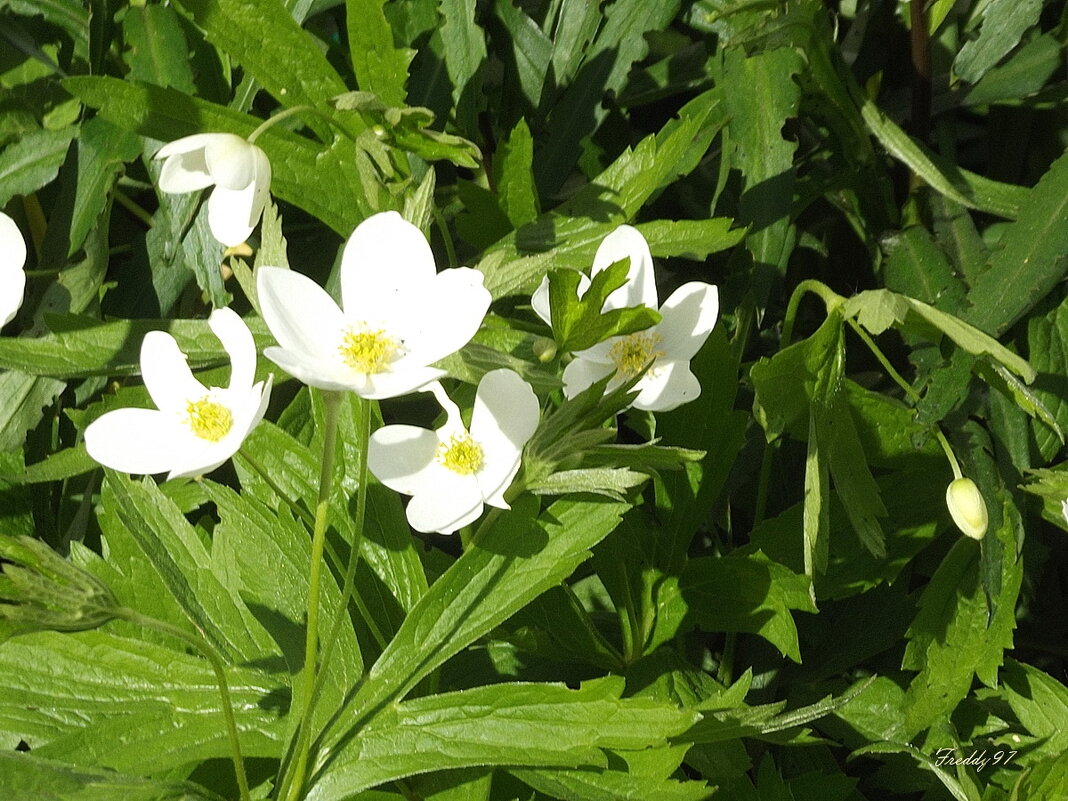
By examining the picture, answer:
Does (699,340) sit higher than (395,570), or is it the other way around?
(699,340)

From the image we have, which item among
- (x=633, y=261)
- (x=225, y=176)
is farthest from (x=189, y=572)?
(x=633, y=261)

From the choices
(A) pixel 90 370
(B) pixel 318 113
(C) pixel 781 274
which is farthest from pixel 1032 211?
(A) pixel 90 370

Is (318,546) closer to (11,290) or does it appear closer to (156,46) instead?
(11,290)

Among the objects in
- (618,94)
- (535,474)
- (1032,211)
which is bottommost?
(535,474)

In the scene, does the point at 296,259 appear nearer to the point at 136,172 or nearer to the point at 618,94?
the point at 136,172

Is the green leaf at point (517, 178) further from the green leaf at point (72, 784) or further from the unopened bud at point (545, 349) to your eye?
the green leaf at point (72, 784)

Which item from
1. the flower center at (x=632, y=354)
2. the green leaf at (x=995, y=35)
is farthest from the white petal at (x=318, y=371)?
the green leaf at (x=995, y=35)
